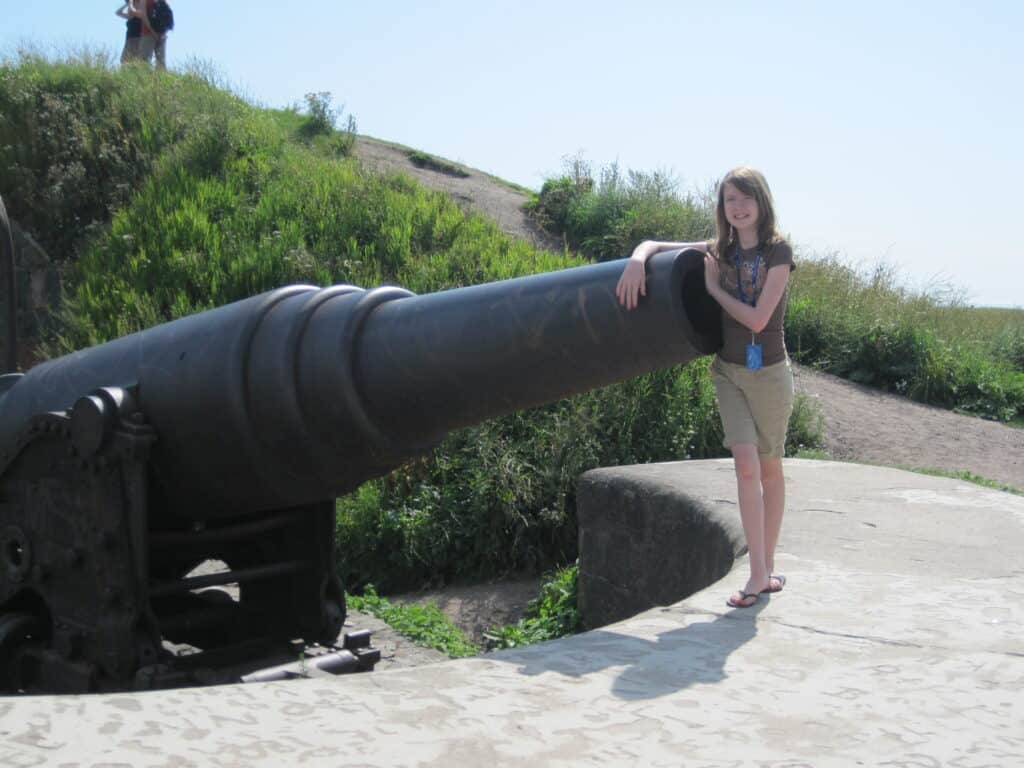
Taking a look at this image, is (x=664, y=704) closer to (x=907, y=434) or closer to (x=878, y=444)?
(x=878, y=444)

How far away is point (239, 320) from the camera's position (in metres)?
3.77

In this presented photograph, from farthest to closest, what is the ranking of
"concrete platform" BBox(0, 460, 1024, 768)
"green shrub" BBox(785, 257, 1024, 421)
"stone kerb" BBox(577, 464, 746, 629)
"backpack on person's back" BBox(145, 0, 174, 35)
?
"backpack on person's back" BBox(145, 0, 174, 35) → "green shrub" BBox(785, 257, 1024, 421) → "stone kerb" BBox(577, 464, 746, 629) → "concrete platform" BBox(0, 460, 1024, 768)

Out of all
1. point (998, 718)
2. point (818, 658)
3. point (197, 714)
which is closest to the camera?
point (197, 714)

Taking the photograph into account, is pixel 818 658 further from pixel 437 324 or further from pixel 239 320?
pixel 239 320

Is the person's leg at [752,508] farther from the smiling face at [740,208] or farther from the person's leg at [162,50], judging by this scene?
the person's leg at [162,50]

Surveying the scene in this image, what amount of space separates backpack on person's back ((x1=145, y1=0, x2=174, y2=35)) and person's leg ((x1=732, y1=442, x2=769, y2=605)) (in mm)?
15365

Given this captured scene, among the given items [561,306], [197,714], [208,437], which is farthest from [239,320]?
[197,714]

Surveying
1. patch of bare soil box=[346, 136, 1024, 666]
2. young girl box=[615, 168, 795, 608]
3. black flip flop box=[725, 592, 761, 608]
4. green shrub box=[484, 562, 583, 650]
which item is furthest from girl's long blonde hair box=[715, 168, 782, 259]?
patch of bare soil box=[346, 136, 1024, 666]

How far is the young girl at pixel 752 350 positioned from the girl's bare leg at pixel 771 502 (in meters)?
0.07

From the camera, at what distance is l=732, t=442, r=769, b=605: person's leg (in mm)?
3707

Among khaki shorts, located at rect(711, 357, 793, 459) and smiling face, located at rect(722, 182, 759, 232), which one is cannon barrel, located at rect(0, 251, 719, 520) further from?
smiling face, located at rect(722, 182, 759, 232)

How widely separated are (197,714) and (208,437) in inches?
53.9

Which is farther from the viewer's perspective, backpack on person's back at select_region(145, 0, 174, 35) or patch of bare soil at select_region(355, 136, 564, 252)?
backpack on person's back at select_region(145, 0, 174, 35)

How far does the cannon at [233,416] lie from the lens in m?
3.33
